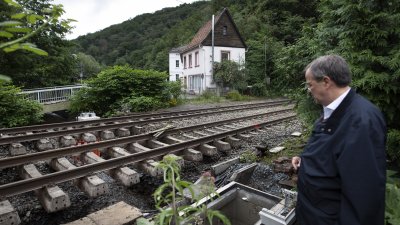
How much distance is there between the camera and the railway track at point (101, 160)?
4109mm

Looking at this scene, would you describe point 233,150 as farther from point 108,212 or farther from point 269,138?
point 108,212

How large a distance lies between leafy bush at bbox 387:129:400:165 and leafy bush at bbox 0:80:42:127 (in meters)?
11.7

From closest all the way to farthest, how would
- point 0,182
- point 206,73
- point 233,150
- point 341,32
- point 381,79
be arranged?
point 381,79
point 341,32
point 0,182
point 233,150
point 206,73

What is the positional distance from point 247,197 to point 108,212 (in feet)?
5.52

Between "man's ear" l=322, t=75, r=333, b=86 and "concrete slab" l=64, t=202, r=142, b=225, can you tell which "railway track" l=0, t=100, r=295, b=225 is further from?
"man's ear" l=322, t=75, r=333, b=86

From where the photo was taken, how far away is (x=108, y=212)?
3363 millimetres

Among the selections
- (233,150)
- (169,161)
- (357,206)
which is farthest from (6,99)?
(357,206)

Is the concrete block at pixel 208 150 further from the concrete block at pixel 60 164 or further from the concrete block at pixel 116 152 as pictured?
the concrete block at pixel 60 164

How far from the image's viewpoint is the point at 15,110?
38.0ft

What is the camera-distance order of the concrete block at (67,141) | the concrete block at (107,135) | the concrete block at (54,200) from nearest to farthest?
the concrete block at (54,200) < the concrete block at (67,141) < the concrete block at (107,135)

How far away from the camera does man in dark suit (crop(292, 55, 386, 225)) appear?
1647 millimetres

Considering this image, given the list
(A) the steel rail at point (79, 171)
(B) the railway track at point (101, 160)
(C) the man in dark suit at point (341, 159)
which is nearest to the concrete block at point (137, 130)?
(B) the railway track at point (101, 160)

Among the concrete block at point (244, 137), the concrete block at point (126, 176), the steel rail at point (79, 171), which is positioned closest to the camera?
the steel rail at point (79, 171)

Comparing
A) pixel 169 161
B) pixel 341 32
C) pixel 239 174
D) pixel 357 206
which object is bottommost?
pixel 239 174
